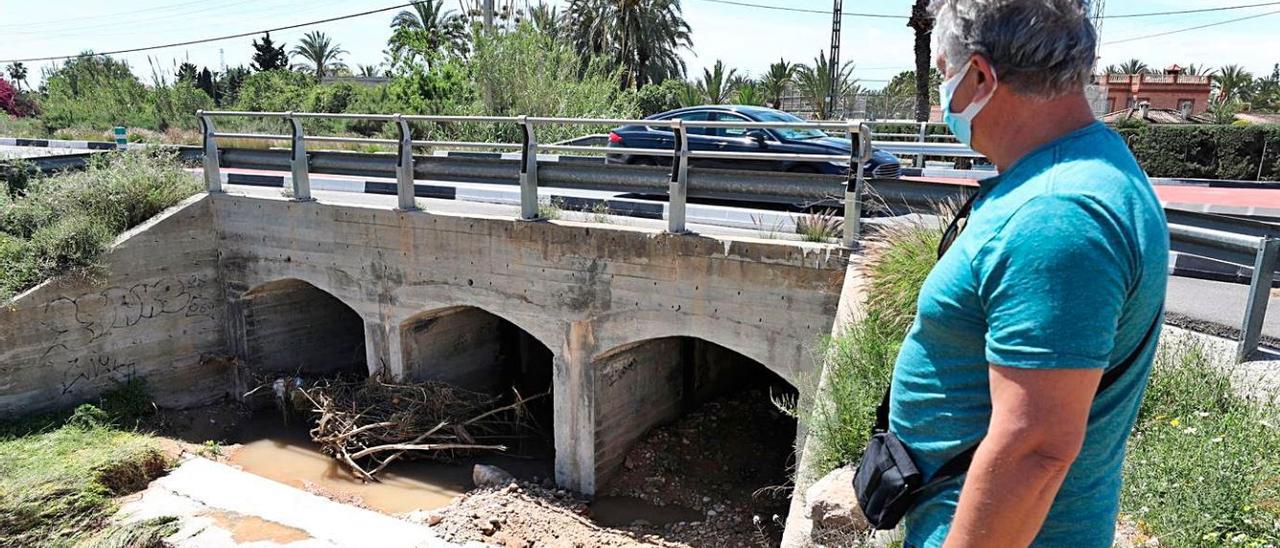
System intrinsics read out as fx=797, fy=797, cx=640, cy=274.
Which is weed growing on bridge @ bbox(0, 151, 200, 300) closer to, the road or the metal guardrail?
the metal guardrail

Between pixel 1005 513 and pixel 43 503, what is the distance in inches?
308

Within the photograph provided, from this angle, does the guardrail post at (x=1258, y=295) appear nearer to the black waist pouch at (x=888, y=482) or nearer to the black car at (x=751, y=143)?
the black waist pouch at (x=888, y=482)

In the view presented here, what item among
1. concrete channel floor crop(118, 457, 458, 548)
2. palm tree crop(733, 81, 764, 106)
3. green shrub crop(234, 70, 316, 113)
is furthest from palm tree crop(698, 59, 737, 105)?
concrete channel floor crop(118, 457, 458, 548)

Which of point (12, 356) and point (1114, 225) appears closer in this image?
point (1114, 225)

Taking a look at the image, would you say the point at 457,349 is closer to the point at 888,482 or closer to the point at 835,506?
the point at 835,506

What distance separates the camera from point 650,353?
9547mm

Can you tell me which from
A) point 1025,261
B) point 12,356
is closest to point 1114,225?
point 1025,261

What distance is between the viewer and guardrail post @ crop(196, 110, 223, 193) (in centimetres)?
1055

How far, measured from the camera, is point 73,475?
738 centimetres

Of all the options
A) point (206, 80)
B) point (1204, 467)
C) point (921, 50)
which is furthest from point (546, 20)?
point (206, 80)

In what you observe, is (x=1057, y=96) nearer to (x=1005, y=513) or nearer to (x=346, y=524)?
(x=1005, y=513)

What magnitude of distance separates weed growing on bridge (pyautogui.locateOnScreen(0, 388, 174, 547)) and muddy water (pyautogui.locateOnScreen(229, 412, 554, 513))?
133 cm

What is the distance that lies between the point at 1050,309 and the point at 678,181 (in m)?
6.11

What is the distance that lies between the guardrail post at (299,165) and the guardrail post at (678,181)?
16.2ft
